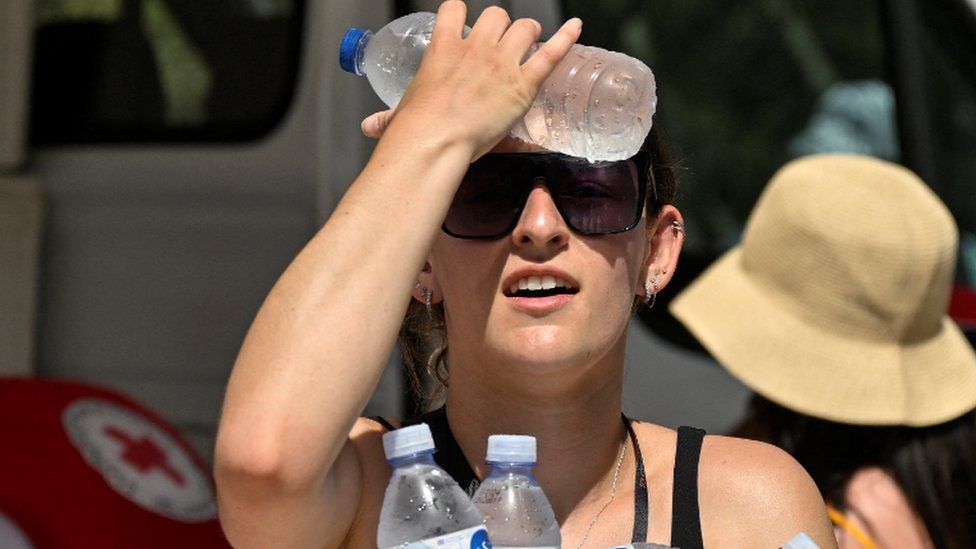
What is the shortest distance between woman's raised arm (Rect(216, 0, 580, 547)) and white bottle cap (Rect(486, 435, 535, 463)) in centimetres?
16

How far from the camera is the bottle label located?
178 cm

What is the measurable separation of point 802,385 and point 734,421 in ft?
3.25

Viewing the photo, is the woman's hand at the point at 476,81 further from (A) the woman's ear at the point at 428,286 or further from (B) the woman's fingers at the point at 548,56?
(A) the woman's ear at the point at 428,286

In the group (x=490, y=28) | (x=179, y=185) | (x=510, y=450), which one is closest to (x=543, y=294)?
(x=510, y=450)

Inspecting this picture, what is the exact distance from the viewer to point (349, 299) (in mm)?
1852

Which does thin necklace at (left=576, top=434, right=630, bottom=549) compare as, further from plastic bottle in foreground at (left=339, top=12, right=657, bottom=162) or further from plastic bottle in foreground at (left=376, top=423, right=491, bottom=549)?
plastic bottle in foreground at (left=339, top=12, right=657, bottom=162)

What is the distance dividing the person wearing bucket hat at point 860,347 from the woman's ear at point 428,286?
3.77 feet

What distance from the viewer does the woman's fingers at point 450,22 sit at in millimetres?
1981

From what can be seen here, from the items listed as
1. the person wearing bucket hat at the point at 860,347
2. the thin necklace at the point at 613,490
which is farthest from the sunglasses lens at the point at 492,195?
the person wearing bucket hat at the point at 860,347

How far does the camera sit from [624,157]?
6.91ft

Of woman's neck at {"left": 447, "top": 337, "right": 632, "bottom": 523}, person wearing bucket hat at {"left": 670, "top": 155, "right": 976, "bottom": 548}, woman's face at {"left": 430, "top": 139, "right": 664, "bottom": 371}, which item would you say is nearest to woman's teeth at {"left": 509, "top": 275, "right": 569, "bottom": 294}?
woman's face at {"left": 430, "top": 139, "right": 664, "bottom": 371}

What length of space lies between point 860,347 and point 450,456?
1307 millimetres

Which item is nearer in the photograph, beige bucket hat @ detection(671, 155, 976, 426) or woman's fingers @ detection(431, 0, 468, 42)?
woman's fingers @ detection(431, 0, 468, 42)

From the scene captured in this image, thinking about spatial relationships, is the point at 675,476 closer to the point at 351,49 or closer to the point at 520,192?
the point at 520,192
